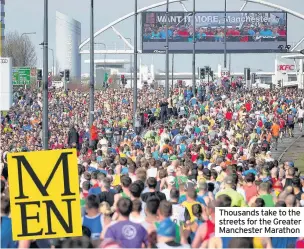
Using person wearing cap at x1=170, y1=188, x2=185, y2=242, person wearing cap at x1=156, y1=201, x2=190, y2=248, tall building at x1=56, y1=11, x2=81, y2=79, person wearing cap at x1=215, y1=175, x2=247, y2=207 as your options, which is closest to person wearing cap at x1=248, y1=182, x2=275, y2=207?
person wearing cap at x1=215, y1=175, x2=247, y2=207

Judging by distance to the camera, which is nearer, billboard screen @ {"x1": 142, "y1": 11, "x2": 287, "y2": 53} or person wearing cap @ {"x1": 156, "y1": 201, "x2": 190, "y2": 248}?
person wearing cap @ {"x1": 156, "y1": 201, "x2": 190, "y2": 248}

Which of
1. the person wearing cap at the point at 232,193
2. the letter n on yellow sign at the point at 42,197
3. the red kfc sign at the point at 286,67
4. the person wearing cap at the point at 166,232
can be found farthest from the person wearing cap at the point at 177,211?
the red kfc sign at the point at 286,67

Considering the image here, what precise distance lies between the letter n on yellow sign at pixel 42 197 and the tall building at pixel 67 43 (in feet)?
475

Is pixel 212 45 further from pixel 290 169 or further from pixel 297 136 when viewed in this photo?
pixel 290 169

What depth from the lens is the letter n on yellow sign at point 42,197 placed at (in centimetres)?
1271

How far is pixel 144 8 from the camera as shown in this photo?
151 meters

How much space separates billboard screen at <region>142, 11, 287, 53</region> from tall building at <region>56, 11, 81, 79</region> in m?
32.0

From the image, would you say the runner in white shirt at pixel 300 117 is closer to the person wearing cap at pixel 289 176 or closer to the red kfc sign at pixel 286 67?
the person wearing cap at pixel 289 176

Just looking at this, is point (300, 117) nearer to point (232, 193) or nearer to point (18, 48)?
point (232, 193)

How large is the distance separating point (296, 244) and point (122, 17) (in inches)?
5967

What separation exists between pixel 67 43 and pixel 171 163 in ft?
445

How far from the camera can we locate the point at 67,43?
158875 millimetres

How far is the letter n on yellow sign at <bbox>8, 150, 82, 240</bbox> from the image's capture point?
1271cm

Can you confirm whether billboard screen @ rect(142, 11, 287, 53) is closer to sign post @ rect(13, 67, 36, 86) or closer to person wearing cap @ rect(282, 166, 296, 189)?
sign post @ rect(13, 67, 36, 86)
